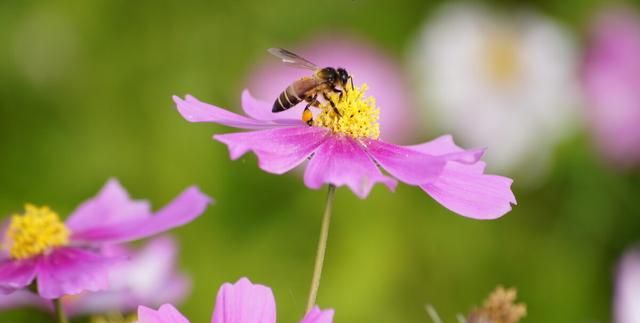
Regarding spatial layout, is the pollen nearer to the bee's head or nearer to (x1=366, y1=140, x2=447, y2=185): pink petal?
(x1=366, y1=140, x2=447, y2=185): pink petal

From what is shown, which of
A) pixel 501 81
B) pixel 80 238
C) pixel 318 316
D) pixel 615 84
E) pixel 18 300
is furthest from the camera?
pixel 501 81

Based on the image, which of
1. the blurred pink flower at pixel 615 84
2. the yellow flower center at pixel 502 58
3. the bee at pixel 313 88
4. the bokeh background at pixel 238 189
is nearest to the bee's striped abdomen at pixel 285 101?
the bee at pixel 313 88

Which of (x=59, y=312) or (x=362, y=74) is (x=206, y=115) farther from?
(x=362, y=74)

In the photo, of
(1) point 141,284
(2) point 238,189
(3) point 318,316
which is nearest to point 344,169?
(3) point 318,316

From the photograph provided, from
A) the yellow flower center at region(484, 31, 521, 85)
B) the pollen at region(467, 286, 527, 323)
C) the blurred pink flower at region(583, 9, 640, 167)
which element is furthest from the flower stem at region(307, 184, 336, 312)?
the yellow flower center at region(484, 31, 521, 85)

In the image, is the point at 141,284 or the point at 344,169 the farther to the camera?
the point at 141,284

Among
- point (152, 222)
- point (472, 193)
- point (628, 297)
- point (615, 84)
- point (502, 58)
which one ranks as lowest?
point (628, 297)
